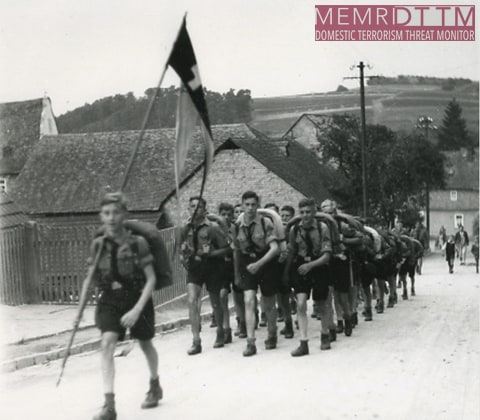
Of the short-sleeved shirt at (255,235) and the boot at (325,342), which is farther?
the boot at (325,342)

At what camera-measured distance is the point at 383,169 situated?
3628 cm

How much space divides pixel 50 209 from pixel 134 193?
4.16 metres

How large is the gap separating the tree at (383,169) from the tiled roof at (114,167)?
1597mm

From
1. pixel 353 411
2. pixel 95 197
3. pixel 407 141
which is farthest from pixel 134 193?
pixel 353 411

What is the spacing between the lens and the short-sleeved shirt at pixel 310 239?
31.4ft

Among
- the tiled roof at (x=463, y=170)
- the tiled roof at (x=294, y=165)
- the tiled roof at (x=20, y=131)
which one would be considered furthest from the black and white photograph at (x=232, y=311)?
the tiled roof at (x=463, y=170)

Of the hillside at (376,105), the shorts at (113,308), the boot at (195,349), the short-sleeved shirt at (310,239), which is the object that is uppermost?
the hillside at (376,105)

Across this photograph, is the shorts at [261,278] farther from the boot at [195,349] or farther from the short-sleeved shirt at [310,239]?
the boot at [195,349]

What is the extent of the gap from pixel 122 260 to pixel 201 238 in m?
3.54

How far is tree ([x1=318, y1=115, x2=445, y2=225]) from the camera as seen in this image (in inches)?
1419

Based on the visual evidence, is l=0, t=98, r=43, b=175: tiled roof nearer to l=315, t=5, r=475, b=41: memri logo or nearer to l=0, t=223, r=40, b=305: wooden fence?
l=0, t=223, r=40, b=305: wooden fence

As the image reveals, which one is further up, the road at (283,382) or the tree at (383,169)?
the tree at (383,169)

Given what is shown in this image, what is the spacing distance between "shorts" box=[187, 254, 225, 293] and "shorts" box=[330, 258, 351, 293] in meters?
1.79

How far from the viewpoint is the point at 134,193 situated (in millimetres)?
30422
